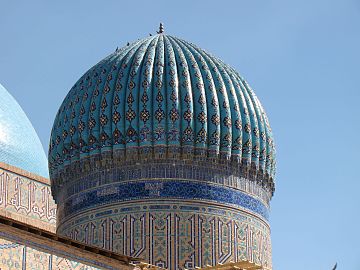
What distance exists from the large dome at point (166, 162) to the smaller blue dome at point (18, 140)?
146 inches

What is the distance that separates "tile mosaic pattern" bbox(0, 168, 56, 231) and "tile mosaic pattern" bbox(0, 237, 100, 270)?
7.88 m

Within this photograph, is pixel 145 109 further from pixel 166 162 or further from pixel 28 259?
pixel 28 259

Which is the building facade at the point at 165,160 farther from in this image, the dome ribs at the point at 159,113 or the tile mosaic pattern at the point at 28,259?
the tile mosaic pattern at the point at 28,259

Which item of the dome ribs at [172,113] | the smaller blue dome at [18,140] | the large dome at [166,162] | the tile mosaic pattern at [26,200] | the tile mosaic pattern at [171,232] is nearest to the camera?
the tile mosaic pattern at [171,232]

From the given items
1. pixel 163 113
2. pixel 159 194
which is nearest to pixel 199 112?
pixel 163 113

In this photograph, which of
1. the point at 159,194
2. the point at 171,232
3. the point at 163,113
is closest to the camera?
the point at 171,232

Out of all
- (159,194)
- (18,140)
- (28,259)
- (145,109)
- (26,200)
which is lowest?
(28,259)

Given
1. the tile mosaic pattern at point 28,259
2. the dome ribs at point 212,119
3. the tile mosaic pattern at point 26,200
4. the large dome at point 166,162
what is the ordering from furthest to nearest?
the tile mosaic pattern at point 26,200, the dome ribs at point 212,119, the large dome at point 166,162, the tile mosaic pattern at point 28,259

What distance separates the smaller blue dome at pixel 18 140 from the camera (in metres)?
22.4

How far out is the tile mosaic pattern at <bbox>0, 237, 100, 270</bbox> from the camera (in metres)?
Result: 13.1

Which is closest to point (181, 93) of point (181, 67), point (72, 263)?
point (181, 67)

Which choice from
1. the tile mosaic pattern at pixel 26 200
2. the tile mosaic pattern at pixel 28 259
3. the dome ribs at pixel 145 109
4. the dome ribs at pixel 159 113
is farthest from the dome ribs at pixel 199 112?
the tile mosaic pattern at pixel 26 200

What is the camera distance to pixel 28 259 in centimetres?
1335

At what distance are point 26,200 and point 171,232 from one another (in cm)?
557
